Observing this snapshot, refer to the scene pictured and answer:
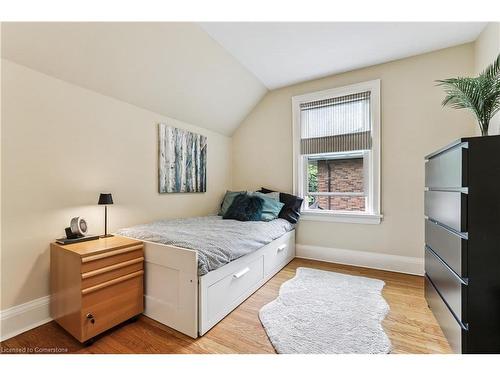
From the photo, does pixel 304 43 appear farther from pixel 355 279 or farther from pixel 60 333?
pixel 60 333

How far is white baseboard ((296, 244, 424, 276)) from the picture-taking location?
8.61 ft

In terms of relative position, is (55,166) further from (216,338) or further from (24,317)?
(216,338)

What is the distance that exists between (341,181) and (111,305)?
9.33ft

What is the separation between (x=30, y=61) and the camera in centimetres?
167

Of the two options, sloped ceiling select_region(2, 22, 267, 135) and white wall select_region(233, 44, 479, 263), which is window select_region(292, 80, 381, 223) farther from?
sloped ceiling select_region(2, 22, 267, 135)

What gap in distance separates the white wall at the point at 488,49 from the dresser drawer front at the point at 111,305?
3.22 metres

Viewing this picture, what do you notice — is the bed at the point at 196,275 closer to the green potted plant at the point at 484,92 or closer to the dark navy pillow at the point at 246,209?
the dark navy pillow at the point at 246,209

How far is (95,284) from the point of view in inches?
58.2

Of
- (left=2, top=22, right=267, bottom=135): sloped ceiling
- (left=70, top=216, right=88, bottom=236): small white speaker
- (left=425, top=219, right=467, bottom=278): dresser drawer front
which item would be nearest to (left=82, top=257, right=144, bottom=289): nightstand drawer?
(left=70, top=216, right=88, bottom=236): small white speaker

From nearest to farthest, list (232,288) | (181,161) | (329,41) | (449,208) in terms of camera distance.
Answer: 1. (449,208)
2. (232,288)
3. (329,41)
4. (181,161)

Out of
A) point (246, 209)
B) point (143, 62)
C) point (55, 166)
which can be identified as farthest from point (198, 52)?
point (246, 209)

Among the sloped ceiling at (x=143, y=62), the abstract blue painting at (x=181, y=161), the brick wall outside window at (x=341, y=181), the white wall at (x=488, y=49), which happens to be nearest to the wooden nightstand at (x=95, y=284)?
the abstract blue painting at (x=181, y=161)
